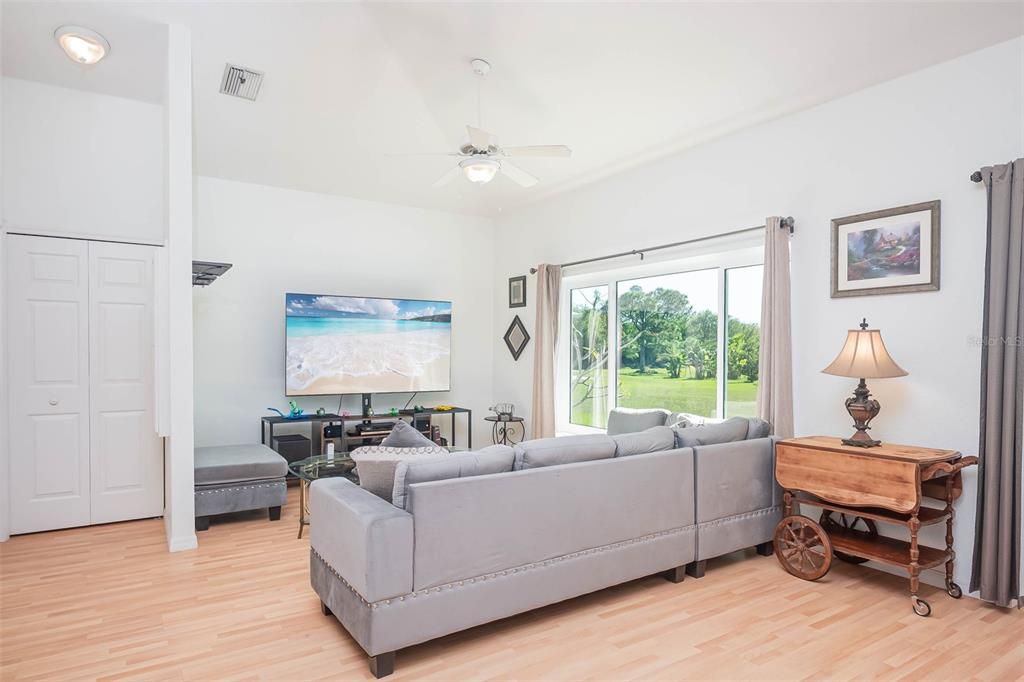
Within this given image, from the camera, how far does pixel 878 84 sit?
3.69 metres

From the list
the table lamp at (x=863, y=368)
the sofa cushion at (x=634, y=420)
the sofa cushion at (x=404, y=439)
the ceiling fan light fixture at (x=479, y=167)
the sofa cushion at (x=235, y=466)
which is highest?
the ceiling fan light fixture at (x=479, y=167)

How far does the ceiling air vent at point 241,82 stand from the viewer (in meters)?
4.31

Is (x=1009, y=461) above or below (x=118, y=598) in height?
above

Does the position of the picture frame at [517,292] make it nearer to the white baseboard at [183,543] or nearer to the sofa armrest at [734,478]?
the sofa armrest at [734,478]

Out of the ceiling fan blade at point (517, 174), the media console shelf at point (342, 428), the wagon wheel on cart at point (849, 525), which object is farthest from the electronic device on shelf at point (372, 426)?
the wagon wheel on cart at point (849, 525)

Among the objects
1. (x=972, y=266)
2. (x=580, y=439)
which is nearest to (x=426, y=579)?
(x=580, y=439)

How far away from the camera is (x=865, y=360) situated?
330 centimetres

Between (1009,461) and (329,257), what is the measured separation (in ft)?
18.8

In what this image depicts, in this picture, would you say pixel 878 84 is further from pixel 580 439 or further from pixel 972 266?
pixel 580 439

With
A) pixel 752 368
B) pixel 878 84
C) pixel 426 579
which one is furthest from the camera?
pixel 752 368

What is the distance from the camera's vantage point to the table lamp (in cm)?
326

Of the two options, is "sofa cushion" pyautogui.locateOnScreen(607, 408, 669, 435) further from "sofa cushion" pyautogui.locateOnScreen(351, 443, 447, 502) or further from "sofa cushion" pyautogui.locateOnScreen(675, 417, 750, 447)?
"sofa cushion" pyautogui.locateOnScreen(351, 443, 447, 502)

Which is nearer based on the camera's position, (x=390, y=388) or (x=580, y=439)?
(x=580, y=439)

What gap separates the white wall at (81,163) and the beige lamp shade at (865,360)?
482 centimetres
